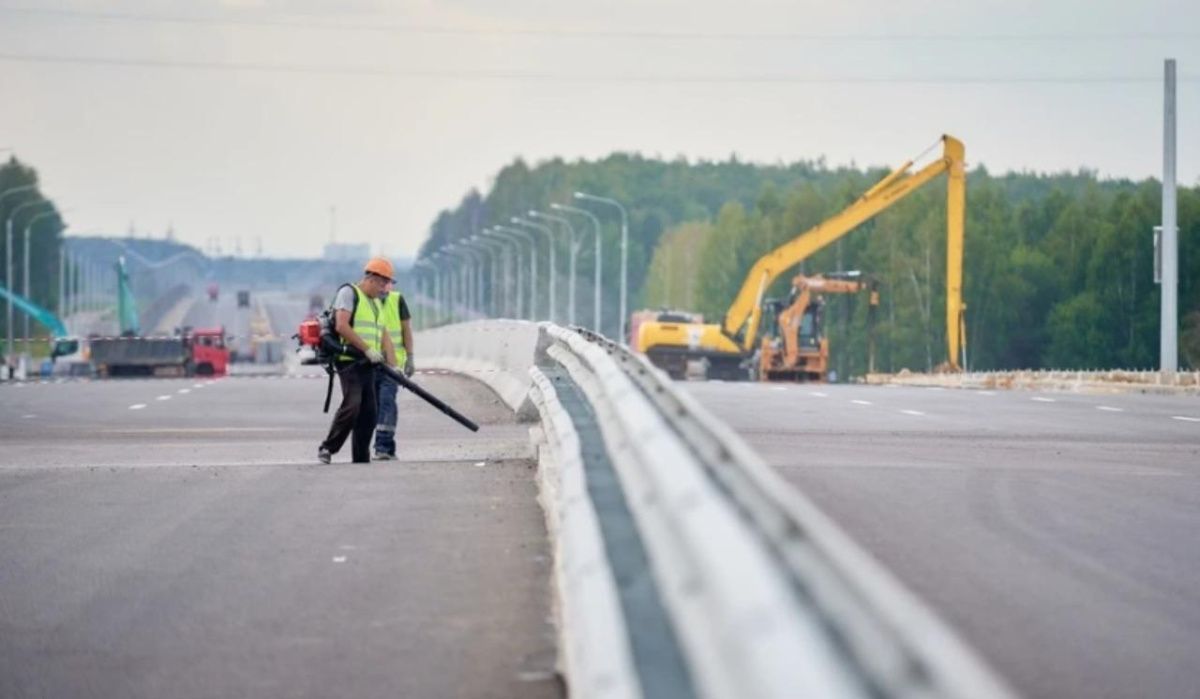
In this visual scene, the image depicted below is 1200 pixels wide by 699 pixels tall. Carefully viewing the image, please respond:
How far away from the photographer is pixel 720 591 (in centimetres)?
510

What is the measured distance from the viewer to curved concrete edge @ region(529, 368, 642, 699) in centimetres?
625

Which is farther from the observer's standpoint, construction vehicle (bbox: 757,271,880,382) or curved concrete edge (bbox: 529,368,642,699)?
construction vehicle (bbox: 757,271,880,382)

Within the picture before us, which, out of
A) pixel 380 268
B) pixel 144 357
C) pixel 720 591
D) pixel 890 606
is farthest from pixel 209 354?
pixel 890 606

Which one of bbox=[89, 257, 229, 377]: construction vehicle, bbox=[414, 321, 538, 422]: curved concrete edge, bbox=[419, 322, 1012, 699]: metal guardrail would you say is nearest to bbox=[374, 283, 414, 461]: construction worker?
bbox=[414, 321, 538, 422]: curved concrete edge

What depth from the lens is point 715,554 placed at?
5.38 metres

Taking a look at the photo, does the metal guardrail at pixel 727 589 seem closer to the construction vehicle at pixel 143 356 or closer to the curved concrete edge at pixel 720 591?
the curved concrete edge at pixel 720 591

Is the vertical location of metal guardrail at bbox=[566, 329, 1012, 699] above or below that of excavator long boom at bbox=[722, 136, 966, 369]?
below

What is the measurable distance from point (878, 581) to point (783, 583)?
49cm

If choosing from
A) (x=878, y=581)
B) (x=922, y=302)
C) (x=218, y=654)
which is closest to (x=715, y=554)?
(x=878, y=581)

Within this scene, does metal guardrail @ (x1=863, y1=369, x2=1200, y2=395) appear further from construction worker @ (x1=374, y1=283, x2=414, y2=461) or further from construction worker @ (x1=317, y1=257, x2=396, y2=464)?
construction worker @ (x1=317, y1=257, x2=396, y2=464)

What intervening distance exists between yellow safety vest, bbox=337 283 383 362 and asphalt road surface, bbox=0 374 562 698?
44.3 inches

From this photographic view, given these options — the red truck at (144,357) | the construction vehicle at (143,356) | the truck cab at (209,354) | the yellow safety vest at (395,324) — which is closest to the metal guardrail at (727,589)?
the yellow safety vest at (395,324)

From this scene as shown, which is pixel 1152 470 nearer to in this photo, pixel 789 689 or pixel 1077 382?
pixel 789 689

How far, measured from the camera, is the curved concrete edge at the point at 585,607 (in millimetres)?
6254
